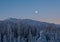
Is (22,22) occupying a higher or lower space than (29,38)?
higher

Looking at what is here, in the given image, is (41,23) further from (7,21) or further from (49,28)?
(7,21)

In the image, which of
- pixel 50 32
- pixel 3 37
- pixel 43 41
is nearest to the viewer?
pixel 43 41

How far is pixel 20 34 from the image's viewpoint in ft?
55.7

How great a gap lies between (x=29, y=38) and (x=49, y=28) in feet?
8.76

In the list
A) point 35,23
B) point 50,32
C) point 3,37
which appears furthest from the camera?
point 35,23

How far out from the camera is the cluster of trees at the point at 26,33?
1489 cm

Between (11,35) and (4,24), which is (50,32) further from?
(4,24)

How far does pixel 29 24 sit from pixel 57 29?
3.08 m

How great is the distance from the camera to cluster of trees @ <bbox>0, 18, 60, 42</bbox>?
14891 mm

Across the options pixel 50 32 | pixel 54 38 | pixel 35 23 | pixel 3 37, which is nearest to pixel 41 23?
pixel 35 23

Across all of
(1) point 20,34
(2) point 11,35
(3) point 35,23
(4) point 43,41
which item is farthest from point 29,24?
(4) point 43,41

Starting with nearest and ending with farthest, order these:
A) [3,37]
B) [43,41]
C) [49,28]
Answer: [43,41] < [3,37] < [49,28]

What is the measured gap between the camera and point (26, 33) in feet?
56.2

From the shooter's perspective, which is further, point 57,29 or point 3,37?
point 57,29
